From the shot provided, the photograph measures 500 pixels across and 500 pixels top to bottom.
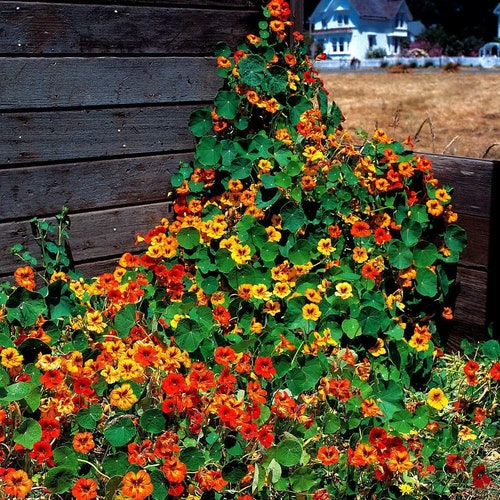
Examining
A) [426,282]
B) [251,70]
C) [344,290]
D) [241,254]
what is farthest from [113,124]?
[426,282]

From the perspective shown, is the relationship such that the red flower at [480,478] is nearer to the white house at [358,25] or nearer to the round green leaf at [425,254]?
the round green leaf at [425,254]

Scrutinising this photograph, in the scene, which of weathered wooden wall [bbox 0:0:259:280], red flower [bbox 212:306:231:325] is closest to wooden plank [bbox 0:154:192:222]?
weathered wooden wall [bbox 0:0:259:280]

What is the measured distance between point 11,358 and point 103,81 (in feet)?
4.65

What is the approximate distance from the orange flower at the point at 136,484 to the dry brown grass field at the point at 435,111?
4731mm

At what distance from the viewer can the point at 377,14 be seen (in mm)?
64688

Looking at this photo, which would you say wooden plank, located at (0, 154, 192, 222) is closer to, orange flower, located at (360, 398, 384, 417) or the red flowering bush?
the red flowering bush

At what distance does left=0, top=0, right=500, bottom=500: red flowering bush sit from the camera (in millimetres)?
2271

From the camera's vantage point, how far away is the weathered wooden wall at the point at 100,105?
323 cm

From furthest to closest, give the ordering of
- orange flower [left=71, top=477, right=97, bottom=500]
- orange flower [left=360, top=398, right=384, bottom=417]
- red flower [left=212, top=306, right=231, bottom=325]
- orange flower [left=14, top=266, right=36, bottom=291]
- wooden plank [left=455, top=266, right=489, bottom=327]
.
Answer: wooden plank [left=455, top=266, right=489, bottom=327]
orange flower [left=14, top=266, right=36, bottom=291]
red flower [left=212, top=306, right=231, bottom=325]
orange flower [left=360, top=398, right=384, bottom=417]
orange flower [left=71, top=477, right=97, bottom=500]

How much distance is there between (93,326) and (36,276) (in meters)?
0.72

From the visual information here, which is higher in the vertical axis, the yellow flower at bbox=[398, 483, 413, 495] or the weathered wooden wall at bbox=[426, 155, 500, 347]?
the weathered wooden wall at bbox=[426, 155, 500, 347]

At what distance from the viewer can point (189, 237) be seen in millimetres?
3350

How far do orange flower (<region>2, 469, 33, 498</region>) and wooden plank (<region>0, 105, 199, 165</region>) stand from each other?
5.13 feet

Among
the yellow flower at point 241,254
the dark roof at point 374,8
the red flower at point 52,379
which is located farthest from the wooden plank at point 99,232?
the dark roof at point 374,8
